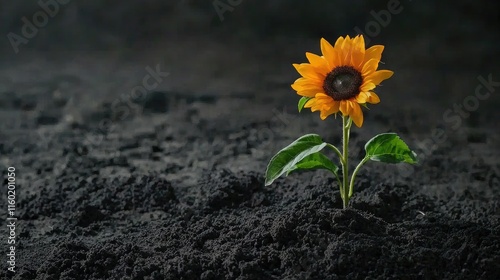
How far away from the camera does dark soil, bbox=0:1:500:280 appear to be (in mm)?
2006

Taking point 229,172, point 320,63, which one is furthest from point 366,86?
point 229,172

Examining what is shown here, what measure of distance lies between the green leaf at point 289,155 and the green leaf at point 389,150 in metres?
0.15

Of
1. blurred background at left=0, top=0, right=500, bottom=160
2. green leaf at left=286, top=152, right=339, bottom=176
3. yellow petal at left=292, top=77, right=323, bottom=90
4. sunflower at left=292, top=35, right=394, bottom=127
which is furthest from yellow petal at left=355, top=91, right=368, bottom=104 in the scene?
blurred background at left=0, top=0, right=500, bottom=160

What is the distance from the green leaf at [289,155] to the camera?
6.80 ft

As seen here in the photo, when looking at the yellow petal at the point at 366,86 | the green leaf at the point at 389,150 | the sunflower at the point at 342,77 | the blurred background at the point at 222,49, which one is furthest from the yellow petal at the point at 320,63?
the blurred background at the point at 222,49

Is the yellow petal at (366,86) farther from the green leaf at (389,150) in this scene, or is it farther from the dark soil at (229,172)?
the dark soil at (229,172)

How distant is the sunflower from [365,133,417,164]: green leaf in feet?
0.52

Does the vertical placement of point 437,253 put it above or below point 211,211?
below

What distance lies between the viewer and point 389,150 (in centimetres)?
212

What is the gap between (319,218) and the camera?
205 centimetres

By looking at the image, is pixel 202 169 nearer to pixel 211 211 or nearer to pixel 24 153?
pixel 211 211

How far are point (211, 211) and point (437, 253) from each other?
2.55 ft

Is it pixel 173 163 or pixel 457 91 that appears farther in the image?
pixel 457 91

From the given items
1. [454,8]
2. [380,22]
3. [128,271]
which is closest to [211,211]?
[128,271]
